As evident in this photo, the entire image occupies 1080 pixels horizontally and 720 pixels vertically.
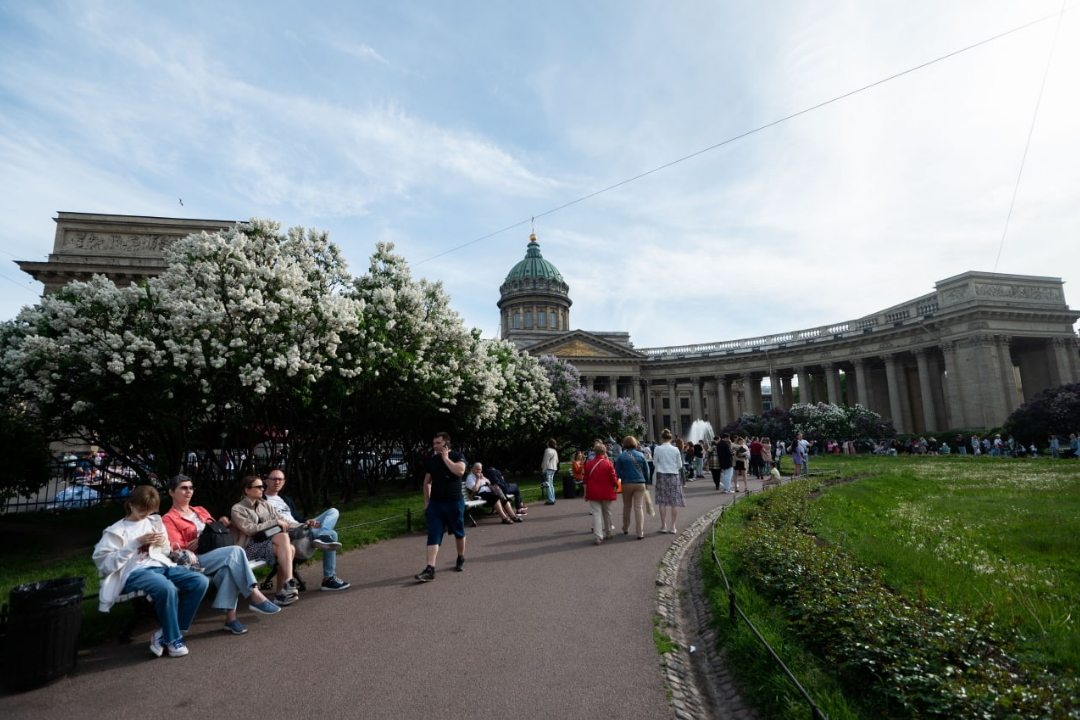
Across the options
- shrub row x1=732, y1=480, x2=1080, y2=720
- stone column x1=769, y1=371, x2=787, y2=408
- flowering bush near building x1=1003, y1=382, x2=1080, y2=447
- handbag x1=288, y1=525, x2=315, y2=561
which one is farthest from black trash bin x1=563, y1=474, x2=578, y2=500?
stone column x1=769, y1=371, x2=787, y2=408

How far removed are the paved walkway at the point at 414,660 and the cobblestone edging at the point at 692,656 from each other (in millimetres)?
140

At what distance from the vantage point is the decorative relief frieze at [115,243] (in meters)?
35.6

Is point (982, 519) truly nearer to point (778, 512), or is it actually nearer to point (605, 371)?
point (778, 512)

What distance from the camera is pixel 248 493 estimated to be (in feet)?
23.1

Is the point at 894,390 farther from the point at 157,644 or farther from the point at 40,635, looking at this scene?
the point at 40,635

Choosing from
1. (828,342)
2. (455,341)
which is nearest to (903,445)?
(828,342)

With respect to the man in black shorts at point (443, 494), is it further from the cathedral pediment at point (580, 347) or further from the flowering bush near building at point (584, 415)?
the cathedral pediment at point (580, 347)

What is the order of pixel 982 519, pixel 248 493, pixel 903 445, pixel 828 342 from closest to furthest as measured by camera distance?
pixel 248 493 → pixel 982 519 → pixel 903 445 → pixel 828 342

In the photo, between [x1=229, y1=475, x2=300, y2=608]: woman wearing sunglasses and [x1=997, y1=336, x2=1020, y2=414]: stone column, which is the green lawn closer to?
[x1=229, y1=475, x2=300, y2=608]: woman wearing sunglasses

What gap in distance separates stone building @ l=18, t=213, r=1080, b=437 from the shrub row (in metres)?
39.0

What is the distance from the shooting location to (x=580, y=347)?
216 ft

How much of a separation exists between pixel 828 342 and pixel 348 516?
52559 millimetres

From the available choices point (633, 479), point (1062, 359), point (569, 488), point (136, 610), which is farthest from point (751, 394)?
point (136, 610)

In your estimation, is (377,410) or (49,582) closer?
(49,582)
